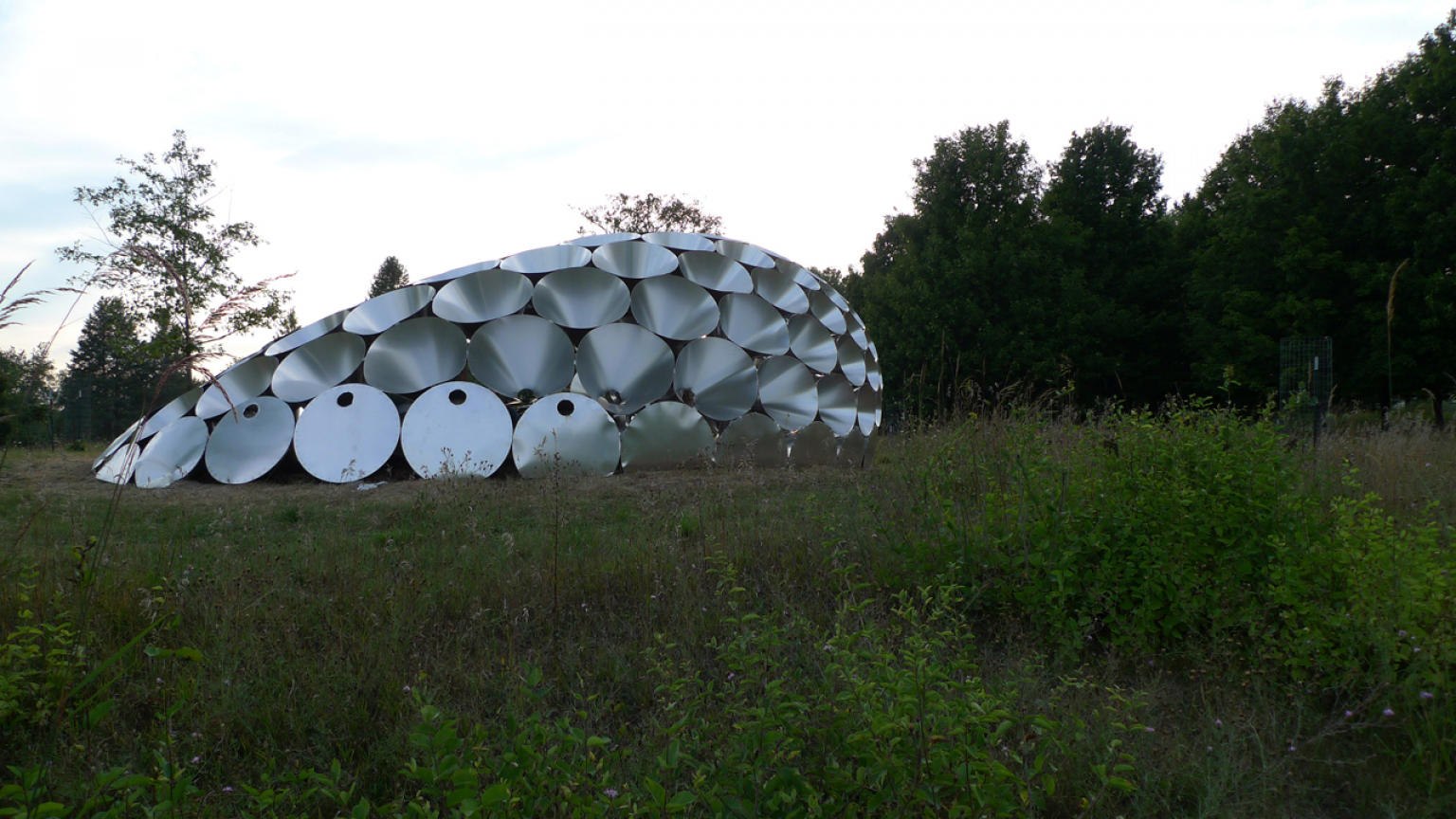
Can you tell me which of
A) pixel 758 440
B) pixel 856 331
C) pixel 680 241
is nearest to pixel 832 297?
pixel 856 331

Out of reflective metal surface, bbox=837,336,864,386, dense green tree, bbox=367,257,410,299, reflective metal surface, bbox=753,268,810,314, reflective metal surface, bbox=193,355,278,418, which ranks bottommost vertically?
reflective metal surface, bbox=193,355,278,418

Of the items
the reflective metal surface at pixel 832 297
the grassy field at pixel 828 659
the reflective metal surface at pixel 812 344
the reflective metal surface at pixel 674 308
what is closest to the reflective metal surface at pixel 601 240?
the reflective metal surface at pixel 674 308

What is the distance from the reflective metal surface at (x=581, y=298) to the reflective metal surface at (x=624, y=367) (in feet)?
0.94

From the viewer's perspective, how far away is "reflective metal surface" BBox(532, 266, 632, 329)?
34.4ft

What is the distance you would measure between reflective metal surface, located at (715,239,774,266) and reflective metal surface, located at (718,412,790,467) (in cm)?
322

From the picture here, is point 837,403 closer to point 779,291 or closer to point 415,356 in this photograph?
point 779,291

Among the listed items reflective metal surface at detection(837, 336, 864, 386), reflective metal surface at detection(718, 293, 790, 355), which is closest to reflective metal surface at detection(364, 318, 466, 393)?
reflective metal surface at detection(718, 293, 790, 355)

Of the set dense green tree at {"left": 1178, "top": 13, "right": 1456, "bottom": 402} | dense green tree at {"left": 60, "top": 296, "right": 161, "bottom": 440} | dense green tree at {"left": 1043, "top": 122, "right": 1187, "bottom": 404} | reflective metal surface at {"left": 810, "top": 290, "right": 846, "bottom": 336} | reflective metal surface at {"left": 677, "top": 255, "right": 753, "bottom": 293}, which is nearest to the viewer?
dense green tree at {"left": 60, "top": 296, "right": 161, "bottom": 440}

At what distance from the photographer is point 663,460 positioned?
32.9 feet

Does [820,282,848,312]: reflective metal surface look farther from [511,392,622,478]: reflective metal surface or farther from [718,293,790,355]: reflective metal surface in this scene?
[511,392,622,478]: reflective metal surface

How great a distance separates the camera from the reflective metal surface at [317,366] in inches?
391

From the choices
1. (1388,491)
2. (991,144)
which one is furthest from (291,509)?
(991,144)

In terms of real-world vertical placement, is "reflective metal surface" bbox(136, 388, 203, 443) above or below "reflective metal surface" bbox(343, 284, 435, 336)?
below

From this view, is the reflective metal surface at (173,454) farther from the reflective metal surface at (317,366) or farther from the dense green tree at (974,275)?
the dense green tree at (974,275)
